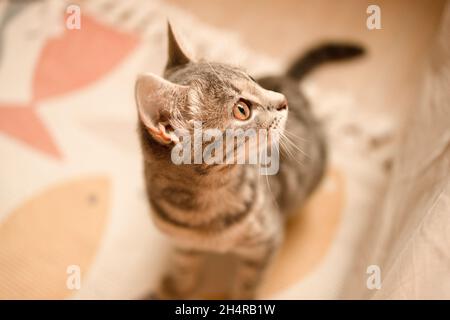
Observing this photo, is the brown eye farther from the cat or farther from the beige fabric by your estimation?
the beige fabric

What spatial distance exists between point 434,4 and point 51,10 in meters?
1.65

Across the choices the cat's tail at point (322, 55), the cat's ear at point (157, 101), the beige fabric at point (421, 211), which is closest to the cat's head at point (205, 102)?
the cat's ear at point (157, 101)

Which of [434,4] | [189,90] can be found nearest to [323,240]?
[189,90]

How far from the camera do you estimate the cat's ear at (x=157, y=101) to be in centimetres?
79

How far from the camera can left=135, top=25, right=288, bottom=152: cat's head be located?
801 mm

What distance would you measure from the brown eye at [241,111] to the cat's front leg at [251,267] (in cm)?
43

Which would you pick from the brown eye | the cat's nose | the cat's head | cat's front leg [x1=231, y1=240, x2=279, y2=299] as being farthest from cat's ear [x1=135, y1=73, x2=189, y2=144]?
cat's front leg [x1=231, y1=240, x2=279, y2=299]

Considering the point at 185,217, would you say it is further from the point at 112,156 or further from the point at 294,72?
the point at 294,72

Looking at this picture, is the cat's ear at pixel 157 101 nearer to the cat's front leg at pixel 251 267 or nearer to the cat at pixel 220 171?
the cat at pixel 220 171

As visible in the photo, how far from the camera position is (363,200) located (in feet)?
5.11

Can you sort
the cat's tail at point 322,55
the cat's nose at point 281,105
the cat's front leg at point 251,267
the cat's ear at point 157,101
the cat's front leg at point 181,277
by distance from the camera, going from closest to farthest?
1. the cat's ear at point 157,101
2. the cat's nose at point 281,105
3. the cat's front leg at point 251,267
4. the cat's front leg at point 181,277
5. the cat's tail at point 322,55

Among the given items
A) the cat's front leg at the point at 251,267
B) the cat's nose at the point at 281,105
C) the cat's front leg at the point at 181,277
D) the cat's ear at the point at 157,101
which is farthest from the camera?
the cat's front leg at the point at 181,277

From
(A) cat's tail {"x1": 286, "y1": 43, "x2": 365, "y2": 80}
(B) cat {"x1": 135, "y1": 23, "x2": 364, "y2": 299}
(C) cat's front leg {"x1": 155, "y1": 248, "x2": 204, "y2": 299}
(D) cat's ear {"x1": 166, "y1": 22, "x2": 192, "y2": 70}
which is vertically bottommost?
(C) cat's front leg {"x1": 155, "y1": 248, "x2": 204, "y2": 299}

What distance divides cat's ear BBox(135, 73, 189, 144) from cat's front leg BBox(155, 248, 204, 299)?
0.58 m
